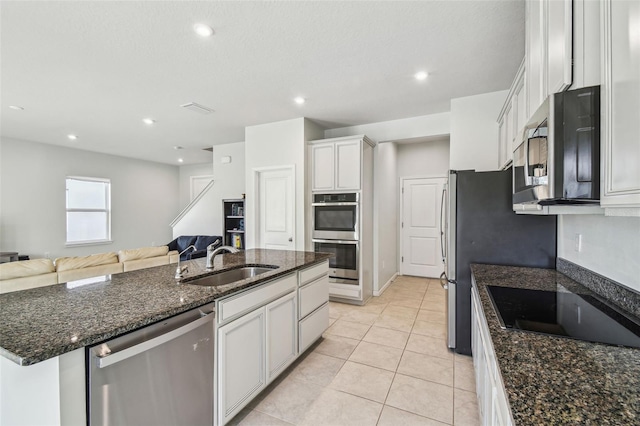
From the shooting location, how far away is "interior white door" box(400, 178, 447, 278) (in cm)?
559

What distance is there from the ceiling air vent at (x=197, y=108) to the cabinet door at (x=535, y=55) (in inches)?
141

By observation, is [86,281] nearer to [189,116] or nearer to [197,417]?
[197,417]

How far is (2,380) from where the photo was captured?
41.4 inches

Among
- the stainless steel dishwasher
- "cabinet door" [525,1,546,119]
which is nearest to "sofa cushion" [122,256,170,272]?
the stainless steel dishwasher

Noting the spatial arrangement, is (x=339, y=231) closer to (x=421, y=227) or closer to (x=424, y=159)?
(x=421, y=227)

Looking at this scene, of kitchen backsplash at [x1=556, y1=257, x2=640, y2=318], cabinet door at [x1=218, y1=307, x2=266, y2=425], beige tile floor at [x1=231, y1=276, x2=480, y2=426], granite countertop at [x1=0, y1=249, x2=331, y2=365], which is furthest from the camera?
beige tile floor at [x1=231, y1=276, x2=480, y2=426]

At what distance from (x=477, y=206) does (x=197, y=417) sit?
2589 mm

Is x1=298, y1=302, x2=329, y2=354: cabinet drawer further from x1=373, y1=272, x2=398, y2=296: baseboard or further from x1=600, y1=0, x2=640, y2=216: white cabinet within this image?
x1=600, y1=0, x2=640, y2=216: white cabinet

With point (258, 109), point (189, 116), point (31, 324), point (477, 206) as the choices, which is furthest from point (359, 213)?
point (31, 324)

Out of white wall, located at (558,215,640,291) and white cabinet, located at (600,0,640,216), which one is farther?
white wall, located at (558,215,640,291)

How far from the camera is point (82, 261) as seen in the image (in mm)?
3143

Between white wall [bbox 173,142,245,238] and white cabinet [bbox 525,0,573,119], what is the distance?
5.12m

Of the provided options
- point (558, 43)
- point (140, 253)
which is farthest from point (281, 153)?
point (558, 43)

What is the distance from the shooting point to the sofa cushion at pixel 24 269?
8.61ft
